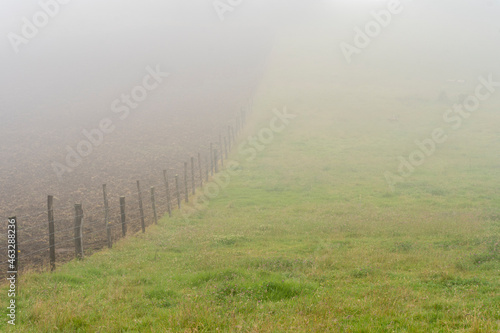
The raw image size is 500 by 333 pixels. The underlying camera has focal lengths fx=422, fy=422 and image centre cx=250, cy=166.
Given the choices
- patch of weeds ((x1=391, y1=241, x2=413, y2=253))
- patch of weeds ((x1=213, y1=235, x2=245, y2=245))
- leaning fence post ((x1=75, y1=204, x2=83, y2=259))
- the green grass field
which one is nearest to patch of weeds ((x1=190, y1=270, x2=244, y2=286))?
the green grass field

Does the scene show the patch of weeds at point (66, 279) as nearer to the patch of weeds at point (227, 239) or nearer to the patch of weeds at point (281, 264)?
the patch of weeds at point (281, 264)

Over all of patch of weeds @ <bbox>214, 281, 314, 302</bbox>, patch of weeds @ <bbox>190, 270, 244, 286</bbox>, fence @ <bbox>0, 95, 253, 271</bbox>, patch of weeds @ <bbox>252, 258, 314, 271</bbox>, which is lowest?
fence @ <bbox>0, 95, 253, 271</bbox>

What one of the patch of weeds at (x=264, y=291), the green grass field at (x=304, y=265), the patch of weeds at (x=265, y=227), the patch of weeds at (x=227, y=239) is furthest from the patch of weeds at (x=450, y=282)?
the patch of weeds at (x=265, y=227)

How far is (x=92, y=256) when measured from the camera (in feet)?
41.8

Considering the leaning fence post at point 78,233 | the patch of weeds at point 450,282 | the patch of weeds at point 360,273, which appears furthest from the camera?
the leaning fence post at point 78,233

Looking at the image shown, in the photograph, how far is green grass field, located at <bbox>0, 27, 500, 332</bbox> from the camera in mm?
6586

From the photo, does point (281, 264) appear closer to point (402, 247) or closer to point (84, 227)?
point (402, 247)

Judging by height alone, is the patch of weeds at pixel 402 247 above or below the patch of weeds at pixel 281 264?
below

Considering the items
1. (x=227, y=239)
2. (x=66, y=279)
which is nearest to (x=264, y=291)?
(x=66, y=279)

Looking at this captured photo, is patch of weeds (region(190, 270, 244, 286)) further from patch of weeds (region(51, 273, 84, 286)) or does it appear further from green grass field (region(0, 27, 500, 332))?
patch of weeds (region(51, 273, 84, 286))

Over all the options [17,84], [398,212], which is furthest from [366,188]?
[17,84]

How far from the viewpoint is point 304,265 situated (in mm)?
10359

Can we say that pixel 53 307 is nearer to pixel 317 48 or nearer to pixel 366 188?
pixel 366 188

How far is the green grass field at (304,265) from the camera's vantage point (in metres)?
6.59
